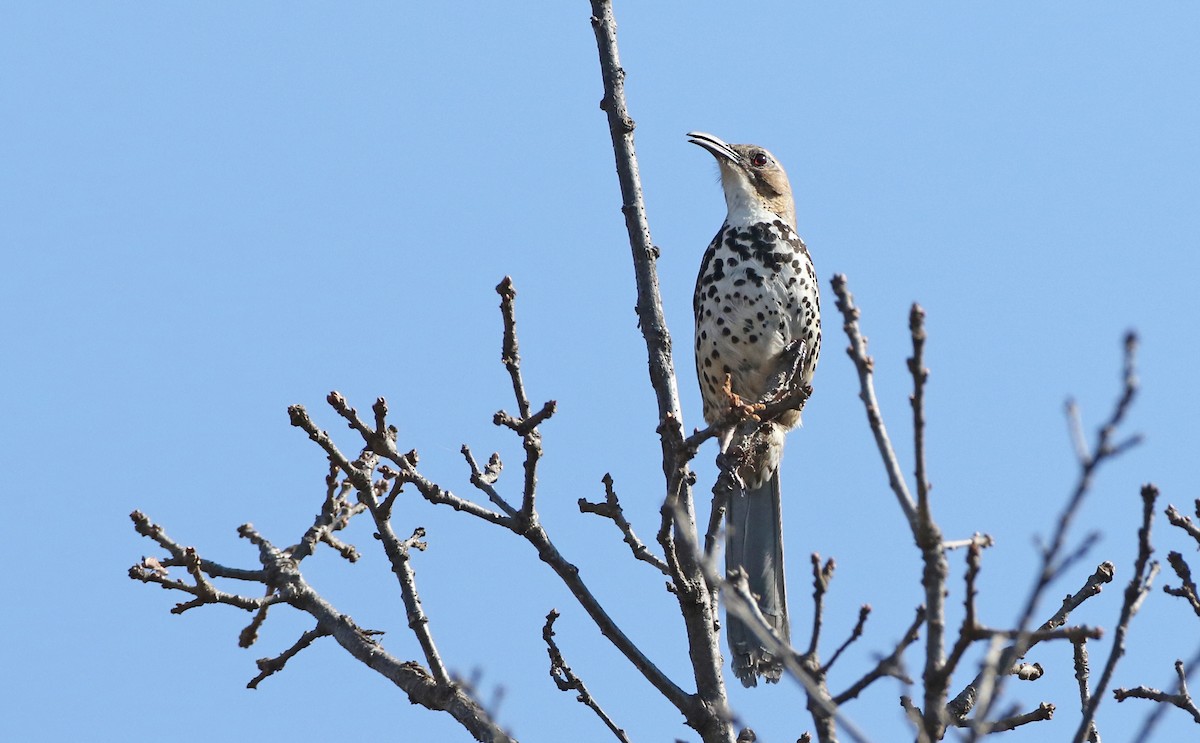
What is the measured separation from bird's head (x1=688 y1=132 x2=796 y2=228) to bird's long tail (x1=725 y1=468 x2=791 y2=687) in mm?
1418

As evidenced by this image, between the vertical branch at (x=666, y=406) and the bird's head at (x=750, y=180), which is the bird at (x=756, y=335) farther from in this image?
the vertical branch at (x=666, y=406)

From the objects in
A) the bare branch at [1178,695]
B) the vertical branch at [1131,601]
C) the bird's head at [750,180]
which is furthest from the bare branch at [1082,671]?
the bird's head at [750,180]

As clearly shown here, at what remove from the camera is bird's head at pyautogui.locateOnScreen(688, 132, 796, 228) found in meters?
7.10

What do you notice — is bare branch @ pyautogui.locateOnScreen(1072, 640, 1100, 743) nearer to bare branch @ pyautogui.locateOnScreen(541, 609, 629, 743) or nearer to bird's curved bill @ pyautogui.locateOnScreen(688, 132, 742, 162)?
bare branch @ pyautogui.locateOnScreen(541, 609, 629, 743)

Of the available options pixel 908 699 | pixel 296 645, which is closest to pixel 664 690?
pixel 908 699

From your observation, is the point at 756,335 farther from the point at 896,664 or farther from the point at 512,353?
the point at 896,664

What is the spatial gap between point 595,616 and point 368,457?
0.85 metres

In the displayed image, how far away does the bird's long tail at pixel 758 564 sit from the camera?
520 centimetres

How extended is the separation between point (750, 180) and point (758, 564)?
2210mm

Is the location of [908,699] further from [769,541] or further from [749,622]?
[769,541]

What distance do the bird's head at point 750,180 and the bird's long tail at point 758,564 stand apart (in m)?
1.42

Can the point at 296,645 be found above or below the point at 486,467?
below

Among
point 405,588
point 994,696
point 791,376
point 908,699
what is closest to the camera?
point 994,696

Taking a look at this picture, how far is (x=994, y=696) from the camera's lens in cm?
240
